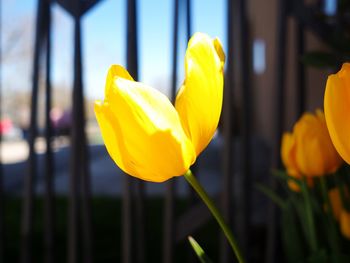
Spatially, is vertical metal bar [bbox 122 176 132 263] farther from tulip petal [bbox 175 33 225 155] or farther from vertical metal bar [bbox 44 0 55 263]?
tulip petal [bbox 175 33 225 155]

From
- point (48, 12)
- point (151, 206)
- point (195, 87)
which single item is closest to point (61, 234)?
point (151, 206)

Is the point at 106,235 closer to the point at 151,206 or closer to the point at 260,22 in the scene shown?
the point at 151,206

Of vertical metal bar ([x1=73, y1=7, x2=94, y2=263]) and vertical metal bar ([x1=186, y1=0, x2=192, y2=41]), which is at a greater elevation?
vertical metal bar ([x1=186, y1=0, x2=192, y2=41])

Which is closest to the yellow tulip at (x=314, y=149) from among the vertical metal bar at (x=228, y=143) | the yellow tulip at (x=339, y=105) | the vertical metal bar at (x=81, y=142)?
the yellow tulip at (x=339, y=105)

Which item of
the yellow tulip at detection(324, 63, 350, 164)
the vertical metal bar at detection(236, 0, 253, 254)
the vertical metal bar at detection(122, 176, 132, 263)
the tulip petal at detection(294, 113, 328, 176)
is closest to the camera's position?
the yellow tulip at detection(324, 63, 350, 164)

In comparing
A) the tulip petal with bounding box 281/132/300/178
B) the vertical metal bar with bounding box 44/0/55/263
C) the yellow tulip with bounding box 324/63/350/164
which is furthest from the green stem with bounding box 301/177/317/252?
the vertical metal bar with bounding box 44/0/55/263

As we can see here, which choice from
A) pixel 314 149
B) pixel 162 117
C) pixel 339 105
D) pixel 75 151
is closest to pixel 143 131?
pixel 162 117

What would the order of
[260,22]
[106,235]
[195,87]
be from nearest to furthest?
[195,87], [106,235], [260,22]

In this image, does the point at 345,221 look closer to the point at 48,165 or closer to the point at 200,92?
the point at 200,92
